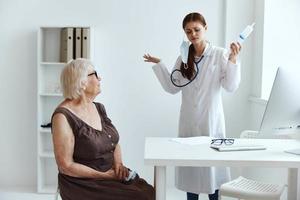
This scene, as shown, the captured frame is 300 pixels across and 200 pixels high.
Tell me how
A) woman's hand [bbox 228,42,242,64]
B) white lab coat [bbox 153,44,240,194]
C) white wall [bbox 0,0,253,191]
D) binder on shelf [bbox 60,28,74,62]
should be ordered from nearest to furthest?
woman's hand [bbox 228,42,242,64] → white lab coat [bbox 153,44,240,194] → binder on shelf [bbox 60,28,74,62] → white wall [bbox 0,0,253,191]

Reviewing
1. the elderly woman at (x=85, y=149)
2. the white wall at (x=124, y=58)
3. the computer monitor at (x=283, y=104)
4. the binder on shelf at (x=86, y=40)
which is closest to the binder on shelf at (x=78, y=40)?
the binder on shelf at (x=86, y=40)

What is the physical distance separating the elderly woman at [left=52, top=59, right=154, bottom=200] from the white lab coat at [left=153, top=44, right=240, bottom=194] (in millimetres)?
482

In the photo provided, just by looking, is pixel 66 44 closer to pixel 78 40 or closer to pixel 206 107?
pixel 78 40

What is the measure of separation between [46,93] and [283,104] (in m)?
2.48

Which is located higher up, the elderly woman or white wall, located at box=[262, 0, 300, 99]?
white wall, located at box=[262, 0, 300, 99]

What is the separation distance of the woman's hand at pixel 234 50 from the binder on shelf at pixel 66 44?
1.72 m

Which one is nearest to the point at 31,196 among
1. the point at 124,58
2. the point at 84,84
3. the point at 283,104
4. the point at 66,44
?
the point at 66,44

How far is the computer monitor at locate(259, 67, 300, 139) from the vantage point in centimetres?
179

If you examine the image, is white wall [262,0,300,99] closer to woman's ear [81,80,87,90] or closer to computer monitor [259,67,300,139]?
computer monitor [259,67,300,139]

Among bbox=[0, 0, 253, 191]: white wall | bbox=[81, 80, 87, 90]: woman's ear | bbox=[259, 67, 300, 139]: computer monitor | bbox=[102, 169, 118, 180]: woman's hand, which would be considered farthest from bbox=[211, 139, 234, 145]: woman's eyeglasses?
bbox=[0, 0, 253, 191]: white wall

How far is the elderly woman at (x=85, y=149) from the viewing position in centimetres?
190

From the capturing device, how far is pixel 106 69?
3.86 m

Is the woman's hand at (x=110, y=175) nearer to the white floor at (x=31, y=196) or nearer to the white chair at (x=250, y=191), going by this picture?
the white chair at (x=250, y=191)

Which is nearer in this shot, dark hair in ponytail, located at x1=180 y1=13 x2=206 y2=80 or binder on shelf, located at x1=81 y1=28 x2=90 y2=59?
dark hair in ponytail, located at x1=180 y1=13 x2=206 y2=80
